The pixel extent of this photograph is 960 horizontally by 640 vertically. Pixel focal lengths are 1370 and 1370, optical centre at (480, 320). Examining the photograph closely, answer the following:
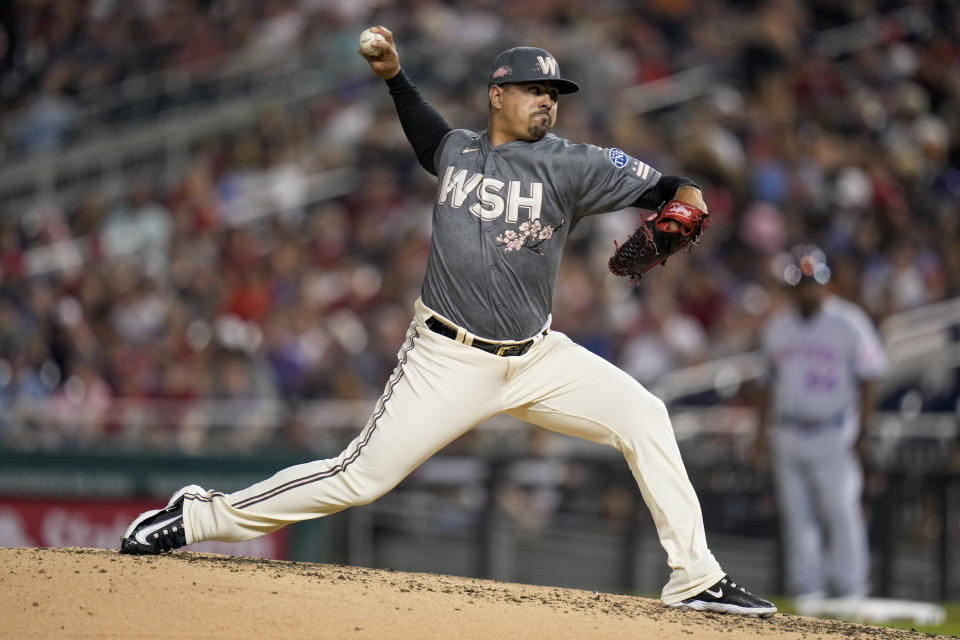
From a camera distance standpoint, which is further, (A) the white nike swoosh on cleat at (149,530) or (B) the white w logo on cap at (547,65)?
(A) the white nike swoosh on cleat at (149,530)

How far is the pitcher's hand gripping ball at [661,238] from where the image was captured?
5.05 m

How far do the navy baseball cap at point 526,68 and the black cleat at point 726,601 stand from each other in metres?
2.00

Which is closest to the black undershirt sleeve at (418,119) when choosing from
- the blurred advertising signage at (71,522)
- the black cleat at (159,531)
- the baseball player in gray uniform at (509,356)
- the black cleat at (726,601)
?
the baseball player in gray uniform at (509,356)

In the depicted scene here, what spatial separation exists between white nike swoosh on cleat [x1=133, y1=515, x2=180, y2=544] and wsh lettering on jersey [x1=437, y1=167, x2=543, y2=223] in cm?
166

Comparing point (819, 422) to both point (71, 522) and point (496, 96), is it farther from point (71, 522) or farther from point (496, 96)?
point (71, 522)

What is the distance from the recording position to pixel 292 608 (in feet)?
15.7

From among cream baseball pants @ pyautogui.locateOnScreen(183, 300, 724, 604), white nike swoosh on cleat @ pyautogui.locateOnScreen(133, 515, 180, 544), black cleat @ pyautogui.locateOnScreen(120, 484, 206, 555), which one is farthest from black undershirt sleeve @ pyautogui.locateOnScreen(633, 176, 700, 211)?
white nike swoosh on cleat @ pyautogui.locateOnScreen(133, 515, 180, 544)

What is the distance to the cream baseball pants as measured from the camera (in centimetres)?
508

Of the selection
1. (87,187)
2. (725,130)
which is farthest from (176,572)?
(87,187)

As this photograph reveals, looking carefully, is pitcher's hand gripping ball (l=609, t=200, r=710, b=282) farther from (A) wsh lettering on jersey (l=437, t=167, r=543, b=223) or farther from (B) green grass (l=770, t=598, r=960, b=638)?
(B) green grass (l=770, t=598, r=960, b=638)

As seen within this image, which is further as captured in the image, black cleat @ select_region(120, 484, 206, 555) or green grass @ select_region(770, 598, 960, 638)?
green grass @ select_region(770, 598, 960, 638)

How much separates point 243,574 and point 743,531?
19.7ft

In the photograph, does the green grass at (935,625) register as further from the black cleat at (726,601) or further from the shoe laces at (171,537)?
the shoe laces at (171,537)

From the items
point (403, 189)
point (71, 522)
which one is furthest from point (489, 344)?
point (403, 189)
